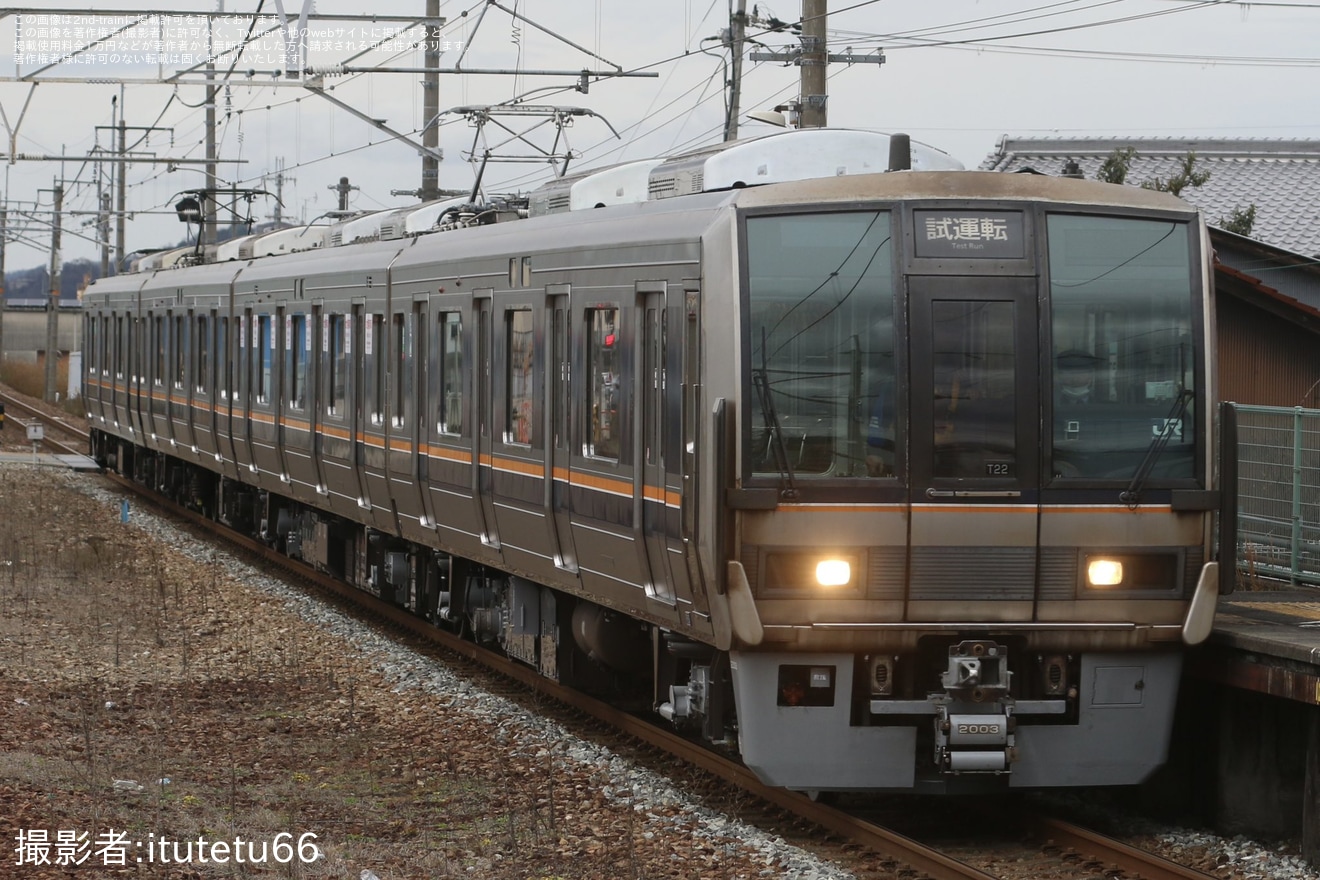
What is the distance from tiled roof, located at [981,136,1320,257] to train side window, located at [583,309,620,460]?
1403 centimetres

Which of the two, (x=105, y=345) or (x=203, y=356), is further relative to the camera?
(x=105, y=345)

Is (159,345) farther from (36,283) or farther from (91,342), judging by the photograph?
(36,283)

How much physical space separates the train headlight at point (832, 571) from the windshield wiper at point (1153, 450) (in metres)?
1.17

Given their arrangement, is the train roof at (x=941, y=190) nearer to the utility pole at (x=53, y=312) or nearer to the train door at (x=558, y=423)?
the train door at (x=558, y=423)

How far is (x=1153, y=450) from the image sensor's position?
7836 mm

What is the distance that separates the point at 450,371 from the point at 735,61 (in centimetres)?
916

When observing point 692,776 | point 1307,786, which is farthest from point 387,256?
point 1307,786

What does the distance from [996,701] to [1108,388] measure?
1.37m

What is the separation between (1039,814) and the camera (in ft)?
26.9

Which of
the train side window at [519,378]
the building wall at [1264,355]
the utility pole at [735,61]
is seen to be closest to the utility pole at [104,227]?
the utility pole at [735,61]

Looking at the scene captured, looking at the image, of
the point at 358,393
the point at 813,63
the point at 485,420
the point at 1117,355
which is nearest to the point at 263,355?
the point at 358,393

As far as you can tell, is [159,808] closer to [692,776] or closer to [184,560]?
[692,776]

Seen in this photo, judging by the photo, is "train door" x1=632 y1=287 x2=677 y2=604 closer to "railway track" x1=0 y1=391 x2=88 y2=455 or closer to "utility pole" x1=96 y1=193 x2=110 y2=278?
"railway track" x1=0 y1=391 x2=88 y2=455

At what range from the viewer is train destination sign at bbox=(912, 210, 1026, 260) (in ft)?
25.6
